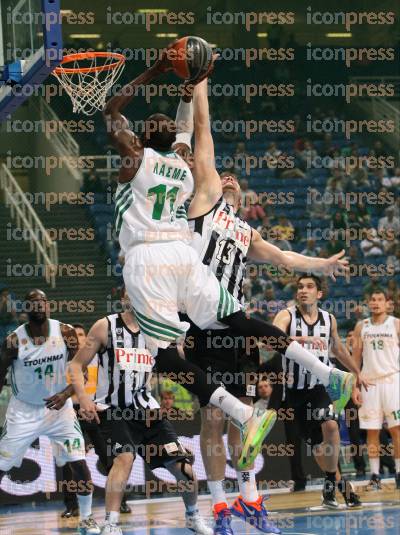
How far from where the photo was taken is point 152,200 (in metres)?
7.96

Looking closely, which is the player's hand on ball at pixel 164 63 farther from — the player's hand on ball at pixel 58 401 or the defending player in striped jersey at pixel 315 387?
the defending player in striped jersey at pixel 315 387

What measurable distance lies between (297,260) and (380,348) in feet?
18.9

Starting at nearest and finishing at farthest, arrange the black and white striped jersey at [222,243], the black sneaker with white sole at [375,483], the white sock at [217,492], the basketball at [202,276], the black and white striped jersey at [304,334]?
the basketball at [202,276]
the black and white striped jersey at [222,243]
the white sock at [217,492]
the black and white striped jersey at [304,334]
the black sneaker with white sole at [375,483]

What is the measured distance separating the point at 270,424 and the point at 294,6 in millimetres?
22490

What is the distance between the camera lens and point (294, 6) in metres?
29.0

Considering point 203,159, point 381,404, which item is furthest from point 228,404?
point 381,404

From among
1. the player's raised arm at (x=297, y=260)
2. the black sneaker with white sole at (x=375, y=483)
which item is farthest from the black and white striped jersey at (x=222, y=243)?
the black sneaker with white sole at (x=375, y=483)

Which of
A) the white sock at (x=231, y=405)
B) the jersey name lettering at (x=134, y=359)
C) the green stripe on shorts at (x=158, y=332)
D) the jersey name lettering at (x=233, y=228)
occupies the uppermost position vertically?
the jersey name lettering at (x=233, y=228)

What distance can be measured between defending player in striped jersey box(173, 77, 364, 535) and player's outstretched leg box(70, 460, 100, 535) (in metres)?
2.09

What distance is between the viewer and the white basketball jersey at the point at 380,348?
564 inches

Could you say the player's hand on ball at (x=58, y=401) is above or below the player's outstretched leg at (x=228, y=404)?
below

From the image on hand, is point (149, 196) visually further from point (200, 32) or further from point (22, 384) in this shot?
point (200, 32)

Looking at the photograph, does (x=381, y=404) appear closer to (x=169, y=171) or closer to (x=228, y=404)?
(x=228, y=404)

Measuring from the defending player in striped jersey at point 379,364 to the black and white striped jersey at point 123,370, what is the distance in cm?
455
